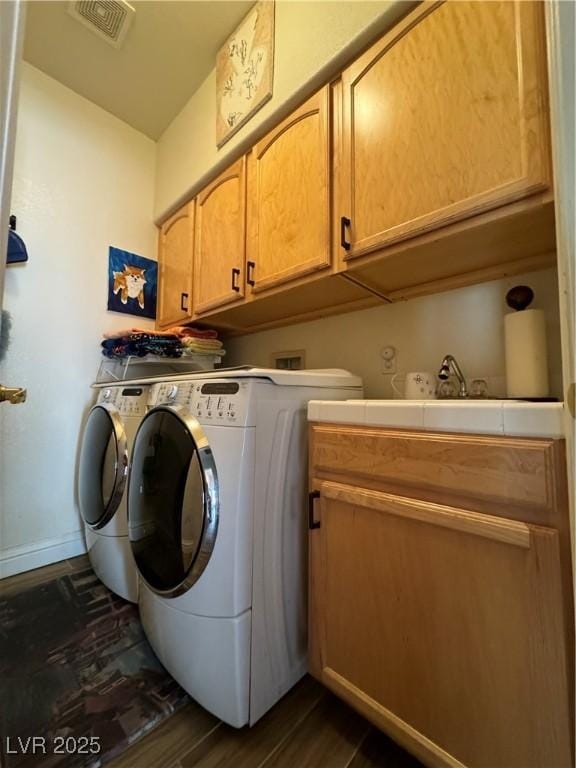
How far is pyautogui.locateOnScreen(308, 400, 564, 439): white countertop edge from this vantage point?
0.53 m

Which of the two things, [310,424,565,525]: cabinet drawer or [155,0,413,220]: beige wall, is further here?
[155,0,413,220]: beige wall

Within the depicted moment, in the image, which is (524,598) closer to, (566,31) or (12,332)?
(566,31)

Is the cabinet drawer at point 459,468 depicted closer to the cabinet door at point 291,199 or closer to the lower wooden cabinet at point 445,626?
the lower wooden cabinet at point 445,626

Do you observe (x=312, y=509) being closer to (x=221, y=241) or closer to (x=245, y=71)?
(x=221, y=241)

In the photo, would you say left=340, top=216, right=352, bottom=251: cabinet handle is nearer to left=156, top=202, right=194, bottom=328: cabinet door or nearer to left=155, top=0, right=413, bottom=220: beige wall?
left=155, top=0, right=413, bottom=220: beige wall

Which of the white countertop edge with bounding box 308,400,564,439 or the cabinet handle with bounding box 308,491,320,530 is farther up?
the white countertop edge with bounding box 308,400,564,439

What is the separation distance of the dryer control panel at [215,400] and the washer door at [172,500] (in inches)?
1.5

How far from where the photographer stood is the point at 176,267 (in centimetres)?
196

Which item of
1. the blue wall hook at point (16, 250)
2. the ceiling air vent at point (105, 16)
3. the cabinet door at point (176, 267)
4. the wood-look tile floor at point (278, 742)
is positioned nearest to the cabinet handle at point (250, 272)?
the cabinet door at point (176, 267)

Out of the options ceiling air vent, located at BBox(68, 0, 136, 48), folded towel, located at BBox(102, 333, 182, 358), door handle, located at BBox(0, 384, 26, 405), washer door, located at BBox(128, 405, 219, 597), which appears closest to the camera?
door handle, located at BBox(0, 384, 26, 405)

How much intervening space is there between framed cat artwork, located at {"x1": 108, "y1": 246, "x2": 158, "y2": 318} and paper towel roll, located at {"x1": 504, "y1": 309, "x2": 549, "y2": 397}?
2.05 metres

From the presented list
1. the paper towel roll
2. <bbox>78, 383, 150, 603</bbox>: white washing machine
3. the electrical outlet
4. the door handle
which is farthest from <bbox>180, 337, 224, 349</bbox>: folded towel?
the paper towel roll

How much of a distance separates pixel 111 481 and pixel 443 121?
182 centimetres

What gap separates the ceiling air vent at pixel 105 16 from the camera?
1433 mm
